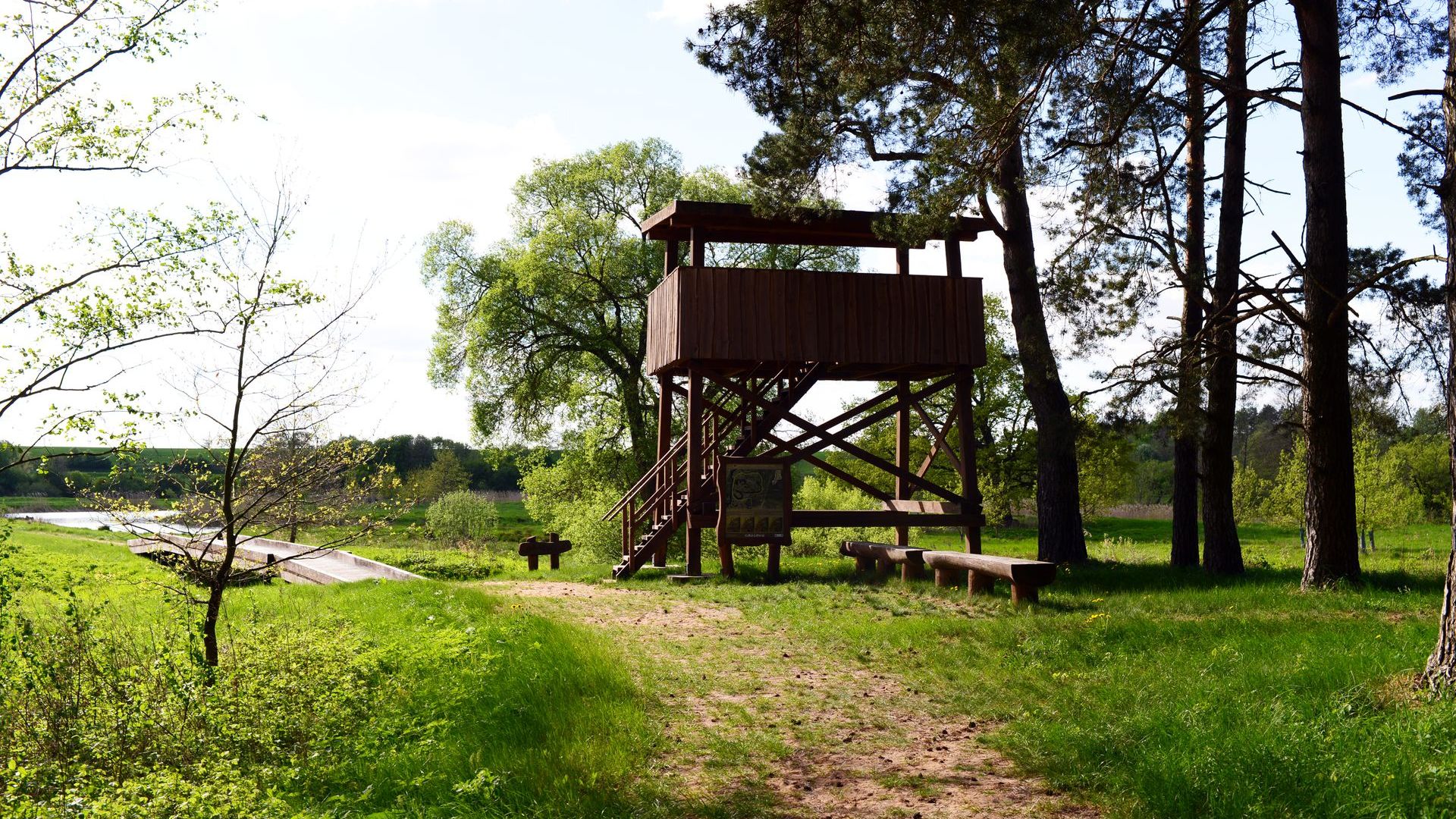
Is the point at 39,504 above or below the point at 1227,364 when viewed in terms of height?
below

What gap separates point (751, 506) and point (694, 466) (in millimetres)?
1196

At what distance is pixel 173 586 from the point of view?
919 centimetres

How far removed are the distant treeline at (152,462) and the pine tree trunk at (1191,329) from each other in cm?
976

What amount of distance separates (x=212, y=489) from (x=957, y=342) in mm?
12155

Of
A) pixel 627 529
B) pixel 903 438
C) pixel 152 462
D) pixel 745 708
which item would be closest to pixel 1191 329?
pixel 903 438

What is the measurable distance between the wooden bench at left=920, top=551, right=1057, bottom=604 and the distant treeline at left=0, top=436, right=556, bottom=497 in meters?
7.04

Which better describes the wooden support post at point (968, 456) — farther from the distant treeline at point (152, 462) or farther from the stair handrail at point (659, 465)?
the distant treeline at point (152, 462)

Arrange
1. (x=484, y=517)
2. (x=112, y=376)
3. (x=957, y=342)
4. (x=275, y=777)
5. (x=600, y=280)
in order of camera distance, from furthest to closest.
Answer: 1. (x=484, y=517)
2. (x=600, y=280)
3. (x=957, y=342)
4. (x=112, y=376)
5. (x=275, y=777)

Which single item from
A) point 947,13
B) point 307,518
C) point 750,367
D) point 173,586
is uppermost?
point 947,13

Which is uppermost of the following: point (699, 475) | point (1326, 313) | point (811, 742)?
point (1326, 313)

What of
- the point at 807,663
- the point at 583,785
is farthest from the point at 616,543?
the point at 583,785

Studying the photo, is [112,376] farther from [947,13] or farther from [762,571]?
[762,571]

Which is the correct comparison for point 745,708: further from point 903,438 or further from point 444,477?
point 444,477

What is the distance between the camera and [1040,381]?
55.1ft
